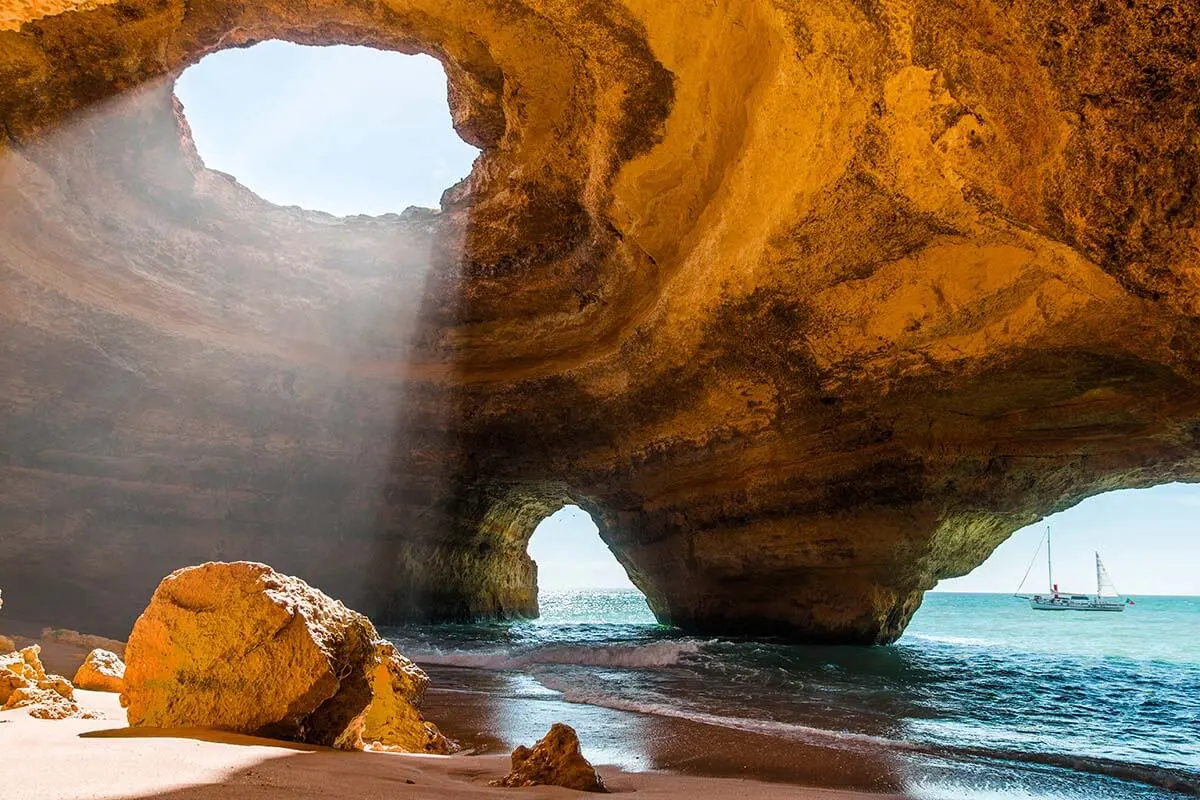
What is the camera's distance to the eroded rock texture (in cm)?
405

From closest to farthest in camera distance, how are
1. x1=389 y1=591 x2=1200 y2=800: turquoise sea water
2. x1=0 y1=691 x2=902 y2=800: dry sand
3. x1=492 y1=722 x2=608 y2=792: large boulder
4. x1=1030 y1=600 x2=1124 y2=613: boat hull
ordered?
x1=0 y1=691 x2=902 y2=800: dry sand
x1=492 y1=722 x2=608 y2=792: large boulder
x1=389 y1=591 x2=1200 y2=800: turquoise sea water
x1=1030 y1=600 x2=1124 y2=613: boat hull

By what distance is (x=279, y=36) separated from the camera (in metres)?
6.57

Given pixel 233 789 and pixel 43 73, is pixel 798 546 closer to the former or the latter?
pixel 233 789

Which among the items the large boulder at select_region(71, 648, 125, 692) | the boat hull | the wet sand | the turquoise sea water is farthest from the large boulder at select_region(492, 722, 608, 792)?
the boat hull

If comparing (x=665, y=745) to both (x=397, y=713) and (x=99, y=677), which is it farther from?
(x=99, y=677)

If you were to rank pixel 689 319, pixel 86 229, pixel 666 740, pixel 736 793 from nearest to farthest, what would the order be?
pixel 736 793 < pixel 666 740 < pixel 689 319 < pixel 86 229

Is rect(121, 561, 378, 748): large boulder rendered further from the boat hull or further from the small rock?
the boat hull

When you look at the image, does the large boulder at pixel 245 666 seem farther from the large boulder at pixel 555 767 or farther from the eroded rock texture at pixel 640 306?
the eroded rock texture at pixel 640 306

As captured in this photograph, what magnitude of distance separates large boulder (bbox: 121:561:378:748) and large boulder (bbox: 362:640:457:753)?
12.1 inches

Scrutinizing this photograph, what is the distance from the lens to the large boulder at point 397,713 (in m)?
2.85

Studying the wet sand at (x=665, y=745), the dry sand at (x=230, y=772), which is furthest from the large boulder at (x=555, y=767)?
the wet sand at (x=665, y=745)

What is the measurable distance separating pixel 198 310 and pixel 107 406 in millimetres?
1845

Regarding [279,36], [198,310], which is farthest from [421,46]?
[198,310]

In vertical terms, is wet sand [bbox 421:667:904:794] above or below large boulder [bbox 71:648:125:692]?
below
